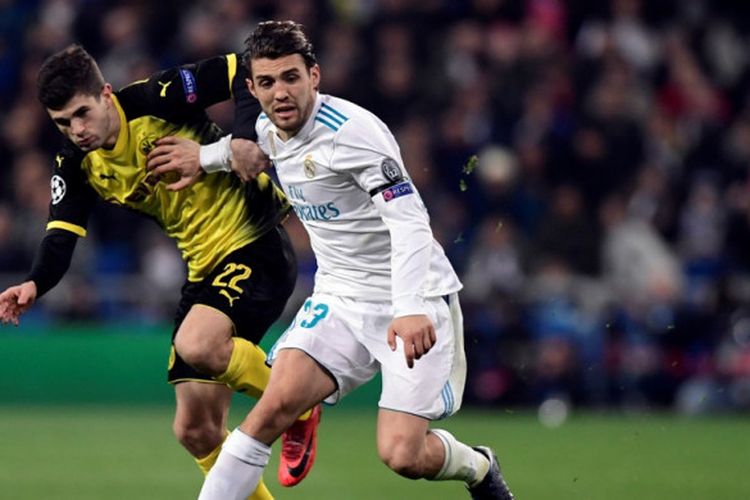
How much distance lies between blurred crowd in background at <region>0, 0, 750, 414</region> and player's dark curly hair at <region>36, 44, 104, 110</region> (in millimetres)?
6791

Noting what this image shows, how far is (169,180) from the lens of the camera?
24.5ft

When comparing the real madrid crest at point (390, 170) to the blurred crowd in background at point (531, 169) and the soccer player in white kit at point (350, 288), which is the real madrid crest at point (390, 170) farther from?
the blurred crowd in background at point (531, 169)

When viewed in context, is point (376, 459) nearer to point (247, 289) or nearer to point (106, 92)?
point (247, 289)

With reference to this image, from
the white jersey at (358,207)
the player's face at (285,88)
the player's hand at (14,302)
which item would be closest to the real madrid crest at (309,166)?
the white jersey at (358,207)

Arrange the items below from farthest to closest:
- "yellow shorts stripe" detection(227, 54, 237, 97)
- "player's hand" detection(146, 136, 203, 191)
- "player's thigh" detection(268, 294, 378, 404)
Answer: "yellow shorts stripe" detection(227, 54, 237, 97) → "player's hand" detection(146, 136, 203, 191) → "player's thigh" detection(268, 294, 378, 404)

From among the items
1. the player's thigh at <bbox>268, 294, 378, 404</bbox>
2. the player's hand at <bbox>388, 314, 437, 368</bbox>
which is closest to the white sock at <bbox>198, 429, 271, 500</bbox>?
the player's thigh at <bbox>268, 294, 378, 404</bbox>

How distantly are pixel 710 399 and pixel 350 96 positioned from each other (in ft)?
13.4

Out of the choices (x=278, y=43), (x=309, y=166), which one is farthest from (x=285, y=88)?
(x=309, y=166)

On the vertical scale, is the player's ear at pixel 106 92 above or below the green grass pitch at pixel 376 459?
above

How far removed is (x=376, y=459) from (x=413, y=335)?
4.72m

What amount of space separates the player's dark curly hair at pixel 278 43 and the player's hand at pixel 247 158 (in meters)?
0.36

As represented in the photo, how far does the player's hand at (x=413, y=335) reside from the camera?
621 centimetres

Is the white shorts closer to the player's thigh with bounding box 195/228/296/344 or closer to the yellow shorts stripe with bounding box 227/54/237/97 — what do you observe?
the player's thigh with bounding box 195/228/296/344

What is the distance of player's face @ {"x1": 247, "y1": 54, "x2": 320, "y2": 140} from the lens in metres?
6.67
